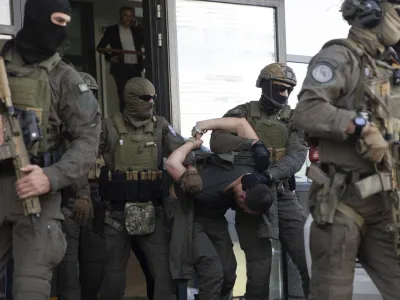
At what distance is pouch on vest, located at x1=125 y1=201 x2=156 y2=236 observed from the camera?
6234 mm

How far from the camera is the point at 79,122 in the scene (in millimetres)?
4402

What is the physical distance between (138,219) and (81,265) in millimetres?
728

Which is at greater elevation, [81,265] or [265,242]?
[265,242]

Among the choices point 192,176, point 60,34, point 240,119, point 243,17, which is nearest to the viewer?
point 60,34

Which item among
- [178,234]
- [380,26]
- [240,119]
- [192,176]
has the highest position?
[380,26]

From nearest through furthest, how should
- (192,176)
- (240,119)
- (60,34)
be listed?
(60,34) → (192,176) → (240,119)

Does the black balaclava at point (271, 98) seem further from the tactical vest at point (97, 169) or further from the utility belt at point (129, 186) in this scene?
the tactical vest at point (97, 169)

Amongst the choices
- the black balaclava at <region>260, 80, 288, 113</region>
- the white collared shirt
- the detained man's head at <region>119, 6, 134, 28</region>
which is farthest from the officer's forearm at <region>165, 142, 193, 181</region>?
the detained man's head at <region>119, 6, 134, 28</region>

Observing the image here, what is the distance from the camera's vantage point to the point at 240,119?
→ 6.32 metres

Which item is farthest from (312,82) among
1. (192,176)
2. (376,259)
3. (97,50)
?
(97,50)

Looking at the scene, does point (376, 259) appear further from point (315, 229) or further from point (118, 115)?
point (118, 115)

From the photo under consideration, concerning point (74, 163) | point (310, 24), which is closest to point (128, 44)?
point (310, 24)

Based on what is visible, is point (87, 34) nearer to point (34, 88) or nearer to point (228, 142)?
point (228, 142)

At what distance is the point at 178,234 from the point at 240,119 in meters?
1.02
